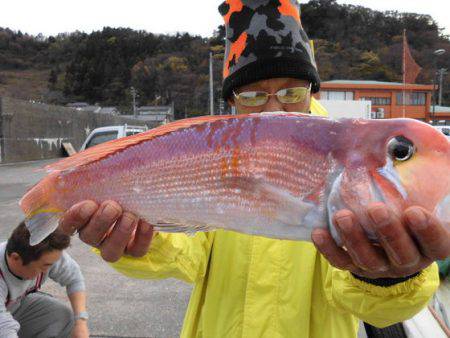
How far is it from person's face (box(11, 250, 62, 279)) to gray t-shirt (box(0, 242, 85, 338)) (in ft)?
0.31

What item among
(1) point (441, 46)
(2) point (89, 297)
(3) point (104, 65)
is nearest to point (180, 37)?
(3) point (104, 65)

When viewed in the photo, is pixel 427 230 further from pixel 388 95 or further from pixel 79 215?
pixel 388 95

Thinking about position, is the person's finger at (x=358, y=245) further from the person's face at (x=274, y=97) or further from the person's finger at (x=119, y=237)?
the person's face at (x=274, y=97)

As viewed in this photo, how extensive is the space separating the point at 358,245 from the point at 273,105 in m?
1.00

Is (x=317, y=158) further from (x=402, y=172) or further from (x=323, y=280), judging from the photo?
(x=323, y=280)

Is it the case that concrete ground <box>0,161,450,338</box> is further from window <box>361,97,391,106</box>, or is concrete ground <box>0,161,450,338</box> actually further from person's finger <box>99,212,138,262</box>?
window <box>361,97,391,106</box>

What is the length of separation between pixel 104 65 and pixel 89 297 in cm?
10468

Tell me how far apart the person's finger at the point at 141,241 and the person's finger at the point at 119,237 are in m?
0.04

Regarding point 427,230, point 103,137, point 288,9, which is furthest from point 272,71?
point 103,137

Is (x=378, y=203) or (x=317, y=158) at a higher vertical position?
(x=317, y=158)

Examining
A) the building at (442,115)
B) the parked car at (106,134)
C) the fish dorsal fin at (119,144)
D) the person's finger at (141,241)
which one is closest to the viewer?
the fish dorsal fin at (119,144)

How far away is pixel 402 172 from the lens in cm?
131

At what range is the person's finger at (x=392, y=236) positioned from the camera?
4.20 ft

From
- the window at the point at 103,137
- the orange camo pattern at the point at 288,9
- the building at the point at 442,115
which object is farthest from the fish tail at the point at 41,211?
the building at the point at 442,115
